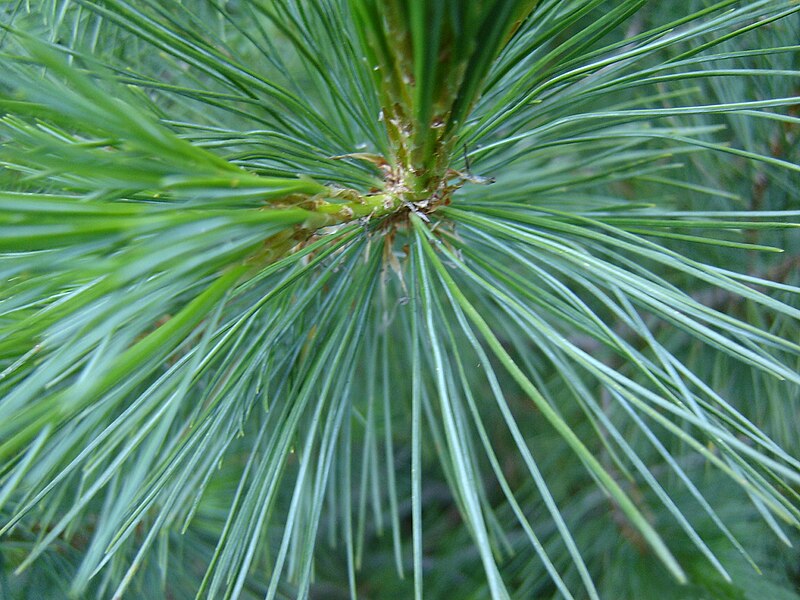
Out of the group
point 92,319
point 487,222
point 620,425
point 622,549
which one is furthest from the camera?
point 620,425

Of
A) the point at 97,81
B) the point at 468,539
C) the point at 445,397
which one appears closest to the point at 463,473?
the point at 445,397

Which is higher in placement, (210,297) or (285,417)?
(210,297)

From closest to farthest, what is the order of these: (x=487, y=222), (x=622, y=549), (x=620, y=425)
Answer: (x=487, y=222) → (x=622, y=549) → (x=620, y=425)

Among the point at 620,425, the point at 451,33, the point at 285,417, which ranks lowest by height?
the point at 620,425

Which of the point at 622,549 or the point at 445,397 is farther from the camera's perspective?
the point at 622,549

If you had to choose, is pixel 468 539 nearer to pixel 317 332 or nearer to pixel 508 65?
pixel 317 332

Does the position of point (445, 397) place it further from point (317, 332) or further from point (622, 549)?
point (622, 549)

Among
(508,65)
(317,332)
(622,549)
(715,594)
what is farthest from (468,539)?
(508,65)
